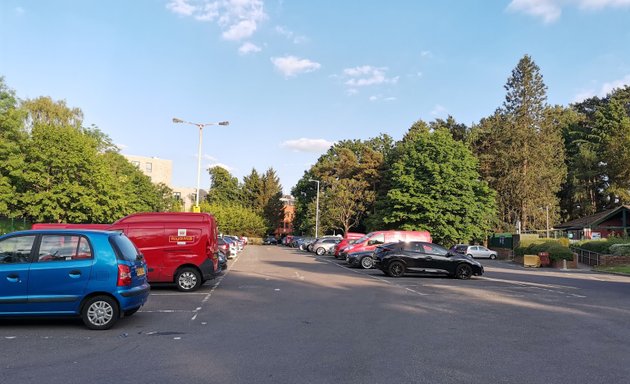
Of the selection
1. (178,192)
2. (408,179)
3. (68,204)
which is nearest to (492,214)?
(408,179)

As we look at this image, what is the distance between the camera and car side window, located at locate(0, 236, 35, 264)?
8.64 metres

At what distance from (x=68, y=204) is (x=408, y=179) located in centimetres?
3162

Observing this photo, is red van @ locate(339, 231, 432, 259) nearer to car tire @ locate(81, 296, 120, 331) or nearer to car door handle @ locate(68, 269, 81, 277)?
car tire @ locate(81, 296, 120, 331)

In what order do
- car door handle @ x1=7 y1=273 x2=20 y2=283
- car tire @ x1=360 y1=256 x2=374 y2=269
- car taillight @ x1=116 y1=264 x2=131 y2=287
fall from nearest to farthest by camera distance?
1. car door handle @ x1=7 y1=273 x2=20 y2=283
2. car taillight @ x1=116 y1=264 x2=131 y2=287
3. car tire @ x1=360 y1=256 x2=374 y2=269

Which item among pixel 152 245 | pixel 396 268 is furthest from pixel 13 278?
pixel 396 268

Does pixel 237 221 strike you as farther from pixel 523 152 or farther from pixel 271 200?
pixel 523 152

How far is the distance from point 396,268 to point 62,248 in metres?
14.8

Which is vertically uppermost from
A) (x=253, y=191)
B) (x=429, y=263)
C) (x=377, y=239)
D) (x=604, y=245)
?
(x=253, y=191)

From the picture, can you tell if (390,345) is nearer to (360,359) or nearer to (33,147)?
(360,359)

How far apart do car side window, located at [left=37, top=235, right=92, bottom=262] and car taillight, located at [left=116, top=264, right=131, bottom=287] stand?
578 mm

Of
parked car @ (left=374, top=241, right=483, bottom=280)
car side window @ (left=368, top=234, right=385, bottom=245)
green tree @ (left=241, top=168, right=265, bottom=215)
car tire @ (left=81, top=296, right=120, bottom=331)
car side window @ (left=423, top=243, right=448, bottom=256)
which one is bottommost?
car tire @ (left=81, top=296, right=120, bottom=331)

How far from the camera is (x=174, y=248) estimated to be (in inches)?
577

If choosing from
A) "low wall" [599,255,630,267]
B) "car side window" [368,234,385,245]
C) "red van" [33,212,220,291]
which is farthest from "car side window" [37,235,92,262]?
"low wall" [599,255,630,267]

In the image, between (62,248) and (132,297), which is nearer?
(62,248)
